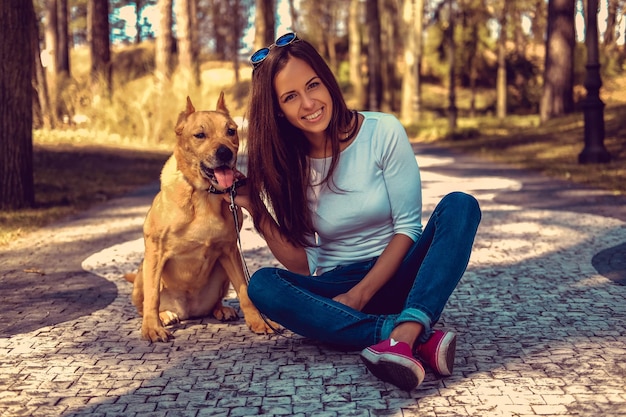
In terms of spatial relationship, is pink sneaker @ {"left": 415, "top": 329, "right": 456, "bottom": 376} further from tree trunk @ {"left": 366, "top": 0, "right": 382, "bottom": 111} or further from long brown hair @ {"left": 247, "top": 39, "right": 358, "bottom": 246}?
→ tree trunk @ {"left": 366, "top": 0, "right": 382, "bottom": 111}

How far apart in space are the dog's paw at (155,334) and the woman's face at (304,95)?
4.75 ft

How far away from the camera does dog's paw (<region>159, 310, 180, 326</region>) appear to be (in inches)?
201

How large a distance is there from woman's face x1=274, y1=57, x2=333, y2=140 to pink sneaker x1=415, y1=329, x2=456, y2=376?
1.18m

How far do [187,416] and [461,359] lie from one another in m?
1.43

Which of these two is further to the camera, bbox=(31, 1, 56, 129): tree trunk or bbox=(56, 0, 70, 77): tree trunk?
bbox=(56, 0, 70, 77): tree trunk

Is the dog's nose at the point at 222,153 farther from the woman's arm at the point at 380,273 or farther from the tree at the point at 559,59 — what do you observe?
the tree at the point at 559,59

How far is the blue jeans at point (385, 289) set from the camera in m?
3.91

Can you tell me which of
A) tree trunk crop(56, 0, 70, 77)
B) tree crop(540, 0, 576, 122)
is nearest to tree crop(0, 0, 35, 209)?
tree crop(540, 0, 576, 122)

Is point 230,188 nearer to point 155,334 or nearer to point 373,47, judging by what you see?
point 155,334

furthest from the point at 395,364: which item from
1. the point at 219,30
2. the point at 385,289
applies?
the point at 219,30

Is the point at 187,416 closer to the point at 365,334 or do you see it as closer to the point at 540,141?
the point at 365,334

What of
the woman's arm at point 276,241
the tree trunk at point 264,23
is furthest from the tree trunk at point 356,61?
the woman's arm at point 276,241

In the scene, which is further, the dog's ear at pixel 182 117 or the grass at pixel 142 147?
the grass at pixel 142 147

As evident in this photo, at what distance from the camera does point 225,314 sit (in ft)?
17.1
